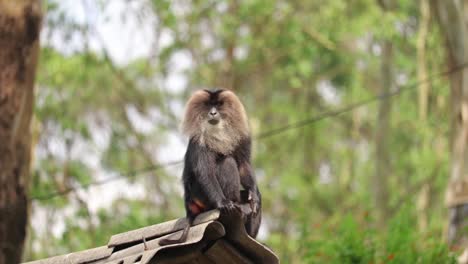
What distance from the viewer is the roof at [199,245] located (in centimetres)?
582

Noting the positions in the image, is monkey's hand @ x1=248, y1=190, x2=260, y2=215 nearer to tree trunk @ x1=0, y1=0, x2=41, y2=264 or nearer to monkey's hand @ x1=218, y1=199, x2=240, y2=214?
monkey's hand @ x1=218, y1=199, x2=240, y2=214

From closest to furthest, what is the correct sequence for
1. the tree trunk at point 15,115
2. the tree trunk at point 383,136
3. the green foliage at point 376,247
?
the green foliage at point 376,247
the tree trunk at point 15,115
the tree trunk at point 383,136

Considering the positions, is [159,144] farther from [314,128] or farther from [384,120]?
[384,120]

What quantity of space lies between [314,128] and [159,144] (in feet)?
12.5

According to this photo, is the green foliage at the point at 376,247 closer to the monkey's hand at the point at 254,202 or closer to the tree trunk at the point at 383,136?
the monkey's hand at the point at 254,202

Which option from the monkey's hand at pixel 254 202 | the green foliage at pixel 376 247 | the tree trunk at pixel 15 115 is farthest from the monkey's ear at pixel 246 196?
the tree trunk at pixel 15 115

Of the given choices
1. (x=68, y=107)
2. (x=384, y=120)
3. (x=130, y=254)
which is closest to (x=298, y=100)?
(x=384, y=120)

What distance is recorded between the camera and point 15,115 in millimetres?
9797

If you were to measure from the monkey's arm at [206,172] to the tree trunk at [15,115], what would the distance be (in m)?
3.60

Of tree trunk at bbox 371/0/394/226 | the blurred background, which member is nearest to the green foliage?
the blurred background

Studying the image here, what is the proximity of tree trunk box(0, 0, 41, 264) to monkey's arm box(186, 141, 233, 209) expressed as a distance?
3.60 metres

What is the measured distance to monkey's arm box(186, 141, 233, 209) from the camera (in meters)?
6.35

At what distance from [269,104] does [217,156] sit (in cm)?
1643

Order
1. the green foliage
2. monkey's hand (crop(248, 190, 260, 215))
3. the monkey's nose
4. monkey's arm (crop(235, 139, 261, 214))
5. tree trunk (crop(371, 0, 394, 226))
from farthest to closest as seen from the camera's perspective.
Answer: tree trunk (crop(371, 0, 394, 226)) < the green foliage < the monkey's nose < monkey's arm (crop(235, 139, 261, 214)) < monkey's hand (crop(248, 190, 260, 215))
